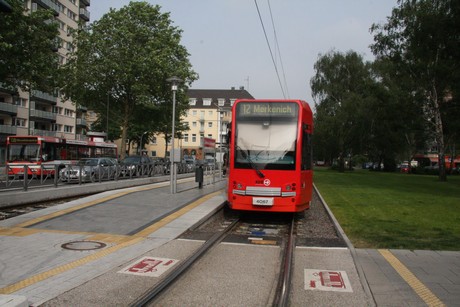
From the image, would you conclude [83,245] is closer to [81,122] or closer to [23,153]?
[23,153]

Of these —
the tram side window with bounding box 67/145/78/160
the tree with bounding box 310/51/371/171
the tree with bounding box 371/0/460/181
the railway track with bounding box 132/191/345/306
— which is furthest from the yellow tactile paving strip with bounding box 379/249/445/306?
the tree with bounding box 310/51/371/171

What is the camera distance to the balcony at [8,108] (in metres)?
52.7

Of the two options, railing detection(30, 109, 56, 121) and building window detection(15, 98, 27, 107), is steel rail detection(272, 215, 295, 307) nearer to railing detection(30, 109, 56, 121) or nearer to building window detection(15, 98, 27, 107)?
building window detection(15, 98, 27, 107)

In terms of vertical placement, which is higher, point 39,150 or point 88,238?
point 39,150

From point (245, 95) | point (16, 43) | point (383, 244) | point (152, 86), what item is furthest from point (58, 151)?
point (245, 95)

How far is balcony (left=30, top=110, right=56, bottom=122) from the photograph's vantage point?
201 feet

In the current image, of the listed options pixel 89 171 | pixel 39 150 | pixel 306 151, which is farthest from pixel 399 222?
pixel 39 150

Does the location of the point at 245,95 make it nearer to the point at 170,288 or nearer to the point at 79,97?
the point at 79,97

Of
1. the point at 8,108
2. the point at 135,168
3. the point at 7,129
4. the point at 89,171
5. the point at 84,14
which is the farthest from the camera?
the point at 84,14

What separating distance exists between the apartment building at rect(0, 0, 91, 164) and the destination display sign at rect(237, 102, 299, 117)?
42.0 metres

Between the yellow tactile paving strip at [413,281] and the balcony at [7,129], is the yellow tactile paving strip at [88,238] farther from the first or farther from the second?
the balcony at [7,129]

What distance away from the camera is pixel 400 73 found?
38969 millimetres

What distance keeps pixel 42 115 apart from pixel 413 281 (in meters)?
64.9

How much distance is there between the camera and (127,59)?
3800cm
